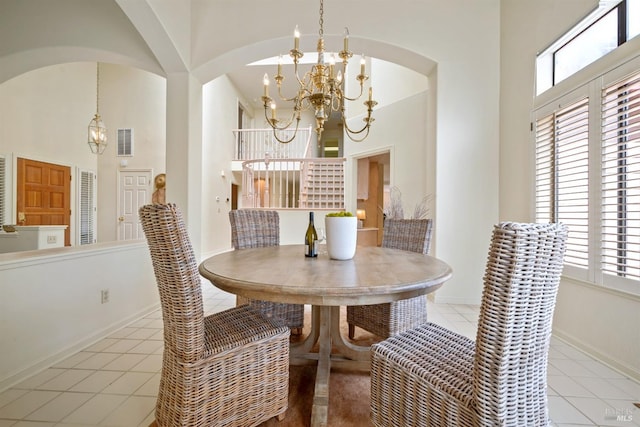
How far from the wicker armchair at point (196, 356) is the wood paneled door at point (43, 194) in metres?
5.92

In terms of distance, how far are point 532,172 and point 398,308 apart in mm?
1990

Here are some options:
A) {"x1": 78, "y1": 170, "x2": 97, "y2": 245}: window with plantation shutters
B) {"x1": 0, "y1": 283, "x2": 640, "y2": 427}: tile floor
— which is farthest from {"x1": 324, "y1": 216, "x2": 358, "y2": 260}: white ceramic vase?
→ {"x1": 78, "y1": 170, "x2": 97, "y2": 245}: window with plantation shutters

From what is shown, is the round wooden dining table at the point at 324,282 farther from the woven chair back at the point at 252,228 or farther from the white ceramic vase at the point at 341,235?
the woven chair back at the point at 252,228

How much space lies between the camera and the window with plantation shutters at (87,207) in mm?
6148

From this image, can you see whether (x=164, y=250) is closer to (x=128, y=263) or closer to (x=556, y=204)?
(x=128, y=263)

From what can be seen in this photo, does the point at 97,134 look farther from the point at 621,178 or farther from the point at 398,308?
the point at 621,178

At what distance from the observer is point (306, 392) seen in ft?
5.41

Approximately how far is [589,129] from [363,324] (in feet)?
7.42

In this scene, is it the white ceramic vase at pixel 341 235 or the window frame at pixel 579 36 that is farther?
the window frame at pixel 579 36

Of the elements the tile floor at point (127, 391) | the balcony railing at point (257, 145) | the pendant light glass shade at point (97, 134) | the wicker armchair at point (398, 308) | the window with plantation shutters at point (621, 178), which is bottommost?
the tile floor at point (127, 391)

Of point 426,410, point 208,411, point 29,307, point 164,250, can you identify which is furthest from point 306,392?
point 29,307

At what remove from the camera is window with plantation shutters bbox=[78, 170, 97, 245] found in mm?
6148

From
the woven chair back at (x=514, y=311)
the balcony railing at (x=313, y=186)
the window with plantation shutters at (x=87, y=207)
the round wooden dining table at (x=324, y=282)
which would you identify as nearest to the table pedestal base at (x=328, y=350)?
the round wooden dining table at (x=324, y=282)

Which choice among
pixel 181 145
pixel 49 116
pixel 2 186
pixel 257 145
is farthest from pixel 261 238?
pixel 257 145
